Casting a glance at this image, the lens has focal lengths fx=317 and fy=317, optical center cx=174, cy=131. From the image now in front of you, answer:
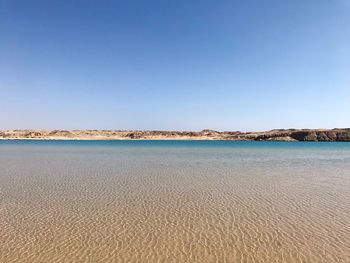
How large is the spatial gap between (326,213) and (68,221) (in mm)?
8013

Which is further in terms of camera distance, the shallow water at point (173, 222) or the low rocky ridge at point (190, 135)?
the low rocky ridge at point (190, 135)

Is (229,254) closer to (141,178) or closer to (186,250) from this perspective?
(186,250)

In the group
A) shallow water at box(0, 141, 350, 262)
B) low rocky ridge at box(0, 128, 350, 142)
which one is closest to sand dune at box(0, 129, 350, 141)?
low rocky ridge at box(0, 128, 350, 142)

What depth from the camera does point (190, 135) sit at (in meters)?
149

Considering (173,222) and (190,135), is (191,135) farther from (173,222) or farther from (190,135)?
(173,222)

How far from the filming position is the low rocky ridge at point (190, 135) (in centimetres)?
11225

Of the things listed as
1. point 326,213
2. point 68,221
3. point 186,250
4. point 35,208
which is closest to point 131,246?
point 186,250

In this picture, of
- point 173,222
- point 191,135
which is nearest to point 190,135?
point 191,135

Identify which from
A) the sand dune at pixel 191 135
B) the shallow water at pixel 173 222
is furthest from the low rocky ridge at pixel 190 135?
the shallow water at pixel 173 222

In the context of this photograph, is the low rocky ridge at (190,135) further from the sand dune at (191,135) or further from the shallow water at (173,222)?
the shallow water at (173,222)

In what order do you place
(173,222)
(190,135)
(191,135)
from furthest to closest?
(190,135) < (191,135) < (173,222)

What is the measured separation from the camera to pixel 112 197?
12.4m

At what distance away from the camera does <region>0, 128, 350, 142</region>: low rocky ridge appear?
112250 mm

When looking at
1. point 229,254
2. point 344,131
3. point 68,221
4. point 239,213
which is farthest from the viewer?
point 344,131
